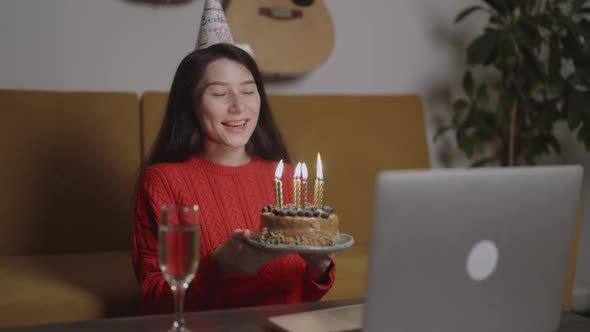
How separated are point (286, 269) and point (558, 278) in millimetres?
768

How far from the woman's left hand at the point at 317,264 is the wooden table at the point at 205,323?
312 mm

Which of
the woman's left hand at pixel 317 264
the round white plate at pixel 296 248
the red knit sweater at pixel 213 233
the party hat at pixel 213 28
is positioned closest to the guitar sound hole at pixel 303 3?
the party hat at pixel 213 28

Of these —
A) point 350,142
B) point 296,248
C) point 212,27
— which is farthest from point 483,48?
point 296,248

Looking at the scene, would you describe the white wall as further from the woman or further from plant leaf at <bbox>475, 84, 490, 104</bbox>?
the woman

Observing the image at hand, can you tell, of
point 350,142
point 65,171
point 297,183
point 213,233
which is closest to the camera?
point 297,183

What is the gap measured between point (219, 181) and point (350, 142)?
3.83 ft

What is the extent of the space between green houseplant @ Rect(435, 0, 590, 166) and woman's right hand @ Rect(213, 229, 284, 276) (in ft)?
6.55

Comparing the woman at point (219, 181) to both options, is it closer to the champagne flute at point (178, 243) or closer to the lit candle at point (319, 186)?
the lit candle at point (319, 186)

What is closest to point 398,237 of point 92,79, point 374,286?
point 374,286

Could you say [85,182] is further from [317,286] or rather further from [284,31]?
[317,286]

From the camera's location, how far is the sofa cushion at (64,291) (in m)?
1.96

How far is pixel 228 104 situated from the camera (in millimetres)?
1848

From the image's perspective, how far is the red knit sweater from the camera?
1644mm

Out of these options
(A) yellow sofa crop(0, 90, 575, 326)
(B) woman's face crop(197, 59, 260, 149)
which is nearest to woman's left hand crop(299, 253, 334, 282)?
(B) woman's face crop(197, 59, 260, 149)
